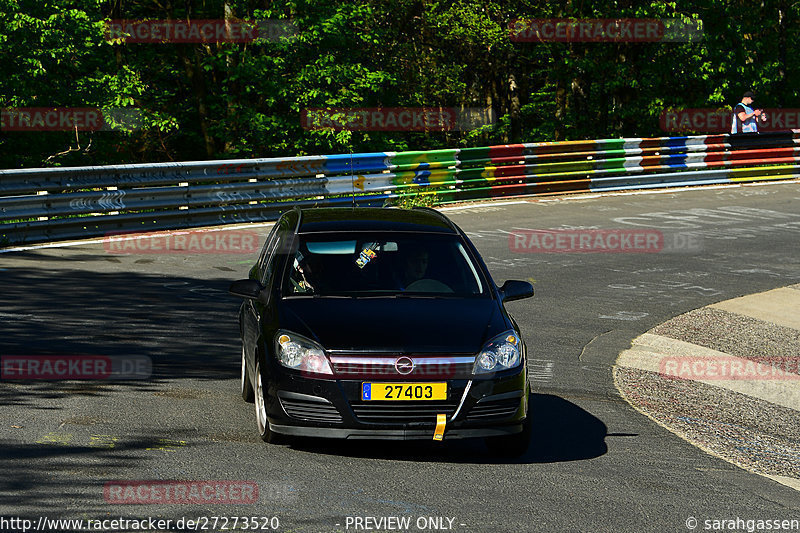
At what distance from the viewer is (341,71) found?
91.3 ft

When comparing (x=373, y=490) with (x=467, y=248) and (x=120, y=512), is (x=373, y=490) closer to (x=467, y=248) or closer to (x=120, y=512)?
(x=120, y=512)

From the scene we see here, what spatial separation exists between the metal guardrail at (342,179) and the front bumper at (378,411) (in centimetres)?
661

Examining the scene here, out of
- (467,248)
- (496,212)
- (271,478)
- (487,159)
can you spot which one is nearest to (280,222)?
(467,248)

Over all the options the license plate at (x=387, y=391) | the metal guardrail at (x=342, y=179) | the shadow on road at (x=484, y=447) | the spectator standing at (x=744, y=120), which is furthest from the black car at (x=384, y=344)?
the spectator standing at (x=744, y=120)

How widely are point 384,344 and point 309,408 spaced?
610 mm

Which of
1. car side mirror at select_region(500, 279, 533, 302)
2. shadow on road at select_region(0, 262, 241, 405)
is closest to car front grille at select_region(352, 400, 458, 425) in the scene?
car side mirror at select_region(500, 279, 533, 302)

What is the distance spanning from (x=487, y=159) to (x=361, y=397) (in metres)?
17.8

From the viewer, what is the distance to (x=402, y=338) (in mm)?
7012

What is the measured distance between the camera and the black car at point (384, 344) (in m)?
6.87

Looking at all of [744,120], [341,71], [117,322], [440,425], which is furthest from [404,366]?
[744,120]

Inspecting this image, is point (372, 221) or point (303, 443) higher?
point (372, 221)

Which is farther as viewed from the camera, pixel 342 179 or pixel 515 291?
pixel 342 179

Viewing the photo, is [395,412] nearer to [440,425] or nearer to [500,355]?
[440,425]

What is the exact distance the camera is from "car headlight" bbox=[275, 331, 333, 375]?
6.93 meters
